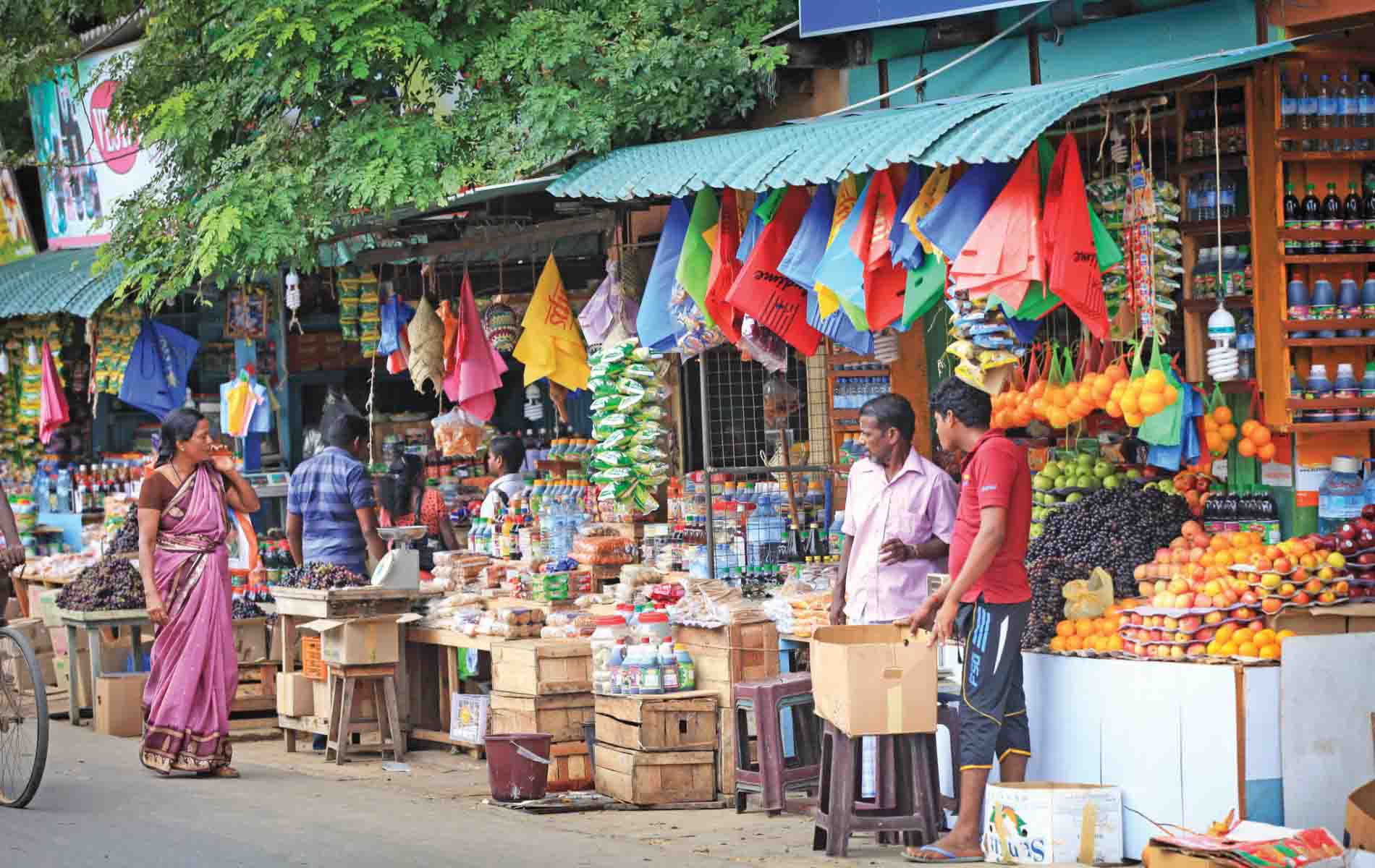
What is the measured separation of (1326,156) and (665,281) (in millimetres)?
3642

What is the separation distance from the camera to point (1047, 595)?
823cm

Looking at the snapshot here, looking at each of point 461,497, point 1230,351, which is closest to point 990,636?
point 1230,351

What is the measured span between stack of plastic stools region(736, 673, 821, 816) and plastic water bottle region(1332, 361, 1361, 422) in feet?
8.77

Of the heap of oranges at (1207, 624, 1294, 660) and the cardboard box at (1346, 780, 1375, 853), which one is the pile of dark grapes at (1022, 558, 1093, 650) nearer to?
the heap of oranges at (1207, 624, 1294, 660)

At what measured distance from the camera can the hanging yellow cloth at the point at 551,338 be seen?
1200 cm

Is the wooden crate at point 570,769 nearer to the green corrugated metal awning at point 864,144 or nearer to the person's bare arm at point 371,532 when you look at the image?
the person's bare arm at point 371,532

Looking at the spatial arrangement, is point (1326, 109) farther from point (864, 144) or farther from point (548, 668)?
point (548, 668)

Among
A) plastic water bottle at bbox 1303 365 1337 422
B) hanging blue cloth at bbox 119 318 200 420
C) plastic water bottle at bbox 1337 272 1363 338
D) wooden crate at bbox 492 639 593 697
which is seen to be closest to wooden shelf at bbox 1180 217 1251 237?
plastic water bottle at bbox 1337 272 1363 338

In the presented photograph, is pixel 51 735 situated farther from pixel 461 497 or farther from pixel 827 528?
pixel 827 528

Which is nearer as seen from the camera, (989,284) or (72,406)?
(989,284)

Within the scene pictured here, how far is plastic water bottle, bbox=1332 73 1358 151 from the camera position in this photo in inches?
324

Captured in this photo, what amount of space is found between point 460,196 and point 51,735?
4665 millimetres

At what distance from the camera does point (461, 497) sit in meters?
14.8

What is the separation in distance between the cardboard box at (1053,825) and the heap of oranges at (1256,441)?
1.78m
